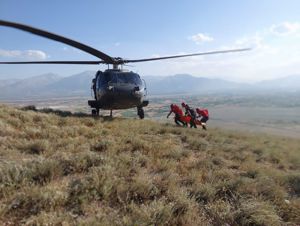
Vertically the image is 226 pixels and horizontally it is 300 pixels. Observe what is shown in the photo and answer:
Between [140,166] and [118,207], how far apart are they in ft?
6.86

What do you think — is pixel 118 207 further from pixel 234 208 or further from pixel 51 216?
pixel 234 208

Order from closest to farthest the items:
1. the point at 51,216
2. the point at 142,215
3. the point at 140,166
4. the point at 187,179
A: the point at 51,216
the point at 142,215
the point at 187,179
the point at 140,166

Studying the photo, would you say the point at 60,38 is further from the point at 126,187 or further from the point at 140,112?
the point at 140,112

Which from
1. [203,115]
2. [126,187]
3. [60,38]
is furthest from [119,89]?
[126,187]

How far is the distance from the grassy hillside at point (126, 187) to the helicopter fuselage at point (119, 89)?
19.9 ft

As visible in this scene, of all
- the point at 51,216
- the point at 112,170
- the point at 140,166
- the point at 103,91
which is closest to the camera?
the point at 51,216

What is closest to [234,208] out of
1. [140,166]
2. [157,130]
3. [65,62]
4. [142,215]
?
[142,215]

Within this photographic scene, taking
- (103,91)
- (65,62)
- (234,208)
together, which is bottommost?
(234,208)

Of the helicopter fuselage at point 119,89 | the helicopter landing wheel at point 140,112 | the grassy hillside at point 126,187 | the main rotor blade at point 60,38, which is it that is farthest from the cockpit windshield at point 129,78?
the grassy hillside at point 126,187

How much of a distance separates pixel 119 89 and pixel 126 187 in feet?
32.0

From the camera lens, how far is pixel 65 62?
1338 cm

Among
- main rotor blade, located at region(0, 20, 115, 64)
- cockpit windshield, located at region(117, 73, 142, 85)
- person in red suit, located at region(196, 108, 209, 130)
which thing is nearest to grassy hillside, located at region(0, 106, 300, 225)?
main rotor blade, located at region(0, 20, 115, 64)

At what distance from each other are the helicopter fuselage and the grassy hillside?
607 cm

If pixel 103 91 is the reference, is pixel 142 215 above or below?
below
